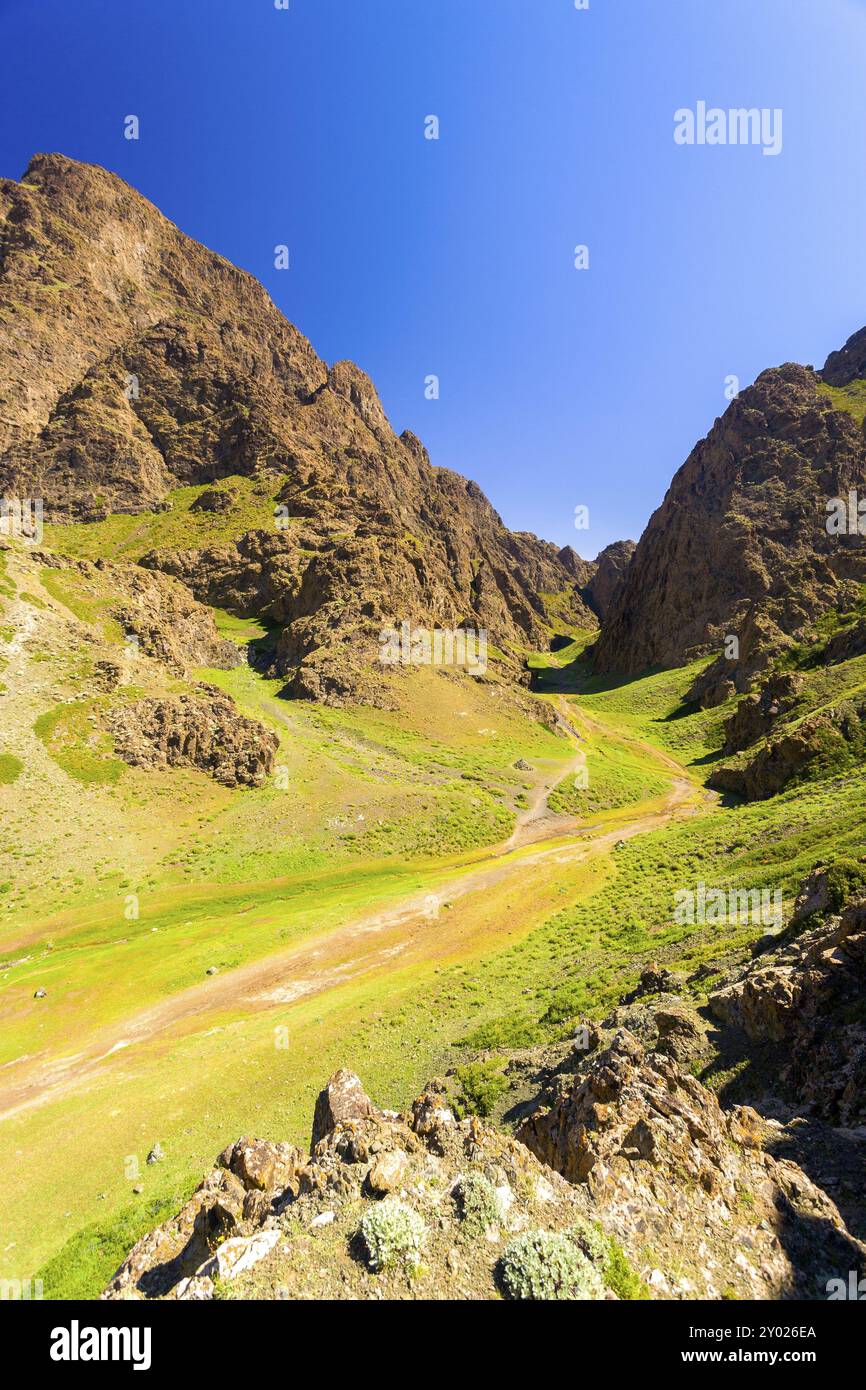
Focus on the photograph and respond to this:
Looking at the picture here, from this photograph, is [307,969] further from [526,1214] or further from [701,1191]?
[701,1191]

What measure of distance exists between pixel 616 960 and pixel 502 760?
1949 inches

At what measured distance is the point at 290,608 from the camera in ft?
353

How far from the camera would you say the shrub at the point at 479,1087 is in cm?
1471

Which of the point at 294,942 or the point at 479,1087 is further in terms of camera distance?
the point at 294,942

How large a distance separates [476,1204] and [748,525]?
528 ft

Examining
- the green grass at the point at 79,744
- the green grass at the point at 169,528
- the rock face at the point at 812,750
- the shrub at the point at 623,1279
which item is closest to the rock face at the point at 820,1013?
the shrub at the point at 623,1279

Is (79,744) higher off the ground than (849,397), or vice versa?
(849,397)

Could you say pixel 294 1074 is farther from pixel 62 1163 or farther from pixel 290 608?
pixel 290 608

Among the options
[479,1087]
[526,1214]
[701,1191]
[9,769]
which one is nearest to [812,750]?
[479,1087]

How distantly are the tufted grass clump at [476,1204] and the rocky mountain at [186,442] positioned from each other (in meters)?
73.9

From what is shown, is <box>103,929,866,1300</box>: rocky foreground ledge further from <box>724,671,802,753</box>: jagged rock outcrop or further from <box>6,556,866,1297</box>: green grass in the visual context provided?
<box>724,671,802,753</box>: jagged rock outcrop

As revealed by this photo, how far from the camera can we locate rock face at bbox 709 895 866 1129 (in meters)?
10.4

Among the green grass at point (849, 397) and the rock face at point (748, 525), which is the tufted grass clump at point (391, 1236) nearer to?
the rock face at point (748, 525)

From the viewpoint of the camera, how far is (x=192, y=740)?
5166cm
